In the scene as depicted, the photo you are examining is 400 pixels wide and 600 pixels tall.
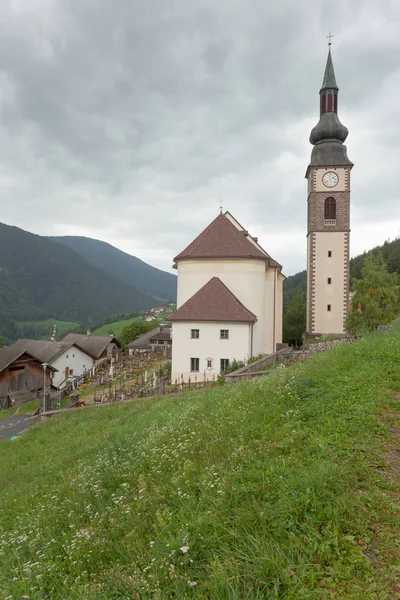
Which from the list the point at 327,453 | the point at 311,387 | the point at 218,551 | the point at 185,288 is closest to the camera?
the point at 218,551

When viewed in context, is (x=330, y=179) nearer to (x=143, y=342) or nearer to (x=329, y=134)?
(x=329, y=134)

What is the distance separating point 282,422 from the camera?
20.0 ft

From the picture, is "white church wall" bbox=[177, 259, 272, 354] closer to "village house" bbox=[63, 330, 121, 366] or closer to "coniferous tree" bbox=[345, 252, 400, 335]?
"coniferous tree" bbox=[345, 252, 400, 335]

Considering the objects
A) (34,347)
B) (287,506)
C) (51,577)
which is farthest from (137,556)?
(34,347)

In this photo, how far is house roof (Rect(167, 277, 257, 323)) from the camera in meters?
24.0

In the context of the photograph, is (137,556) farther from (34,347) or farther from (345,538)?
(34,347)

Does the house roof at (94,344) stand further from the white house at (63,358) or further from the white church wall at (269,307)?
the white church wall at (269,307)

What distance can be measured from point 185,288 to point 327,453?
22864 millimetres

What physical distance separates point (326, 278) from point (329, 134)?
1342 cm

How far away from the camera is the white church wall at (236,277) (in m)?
26.5

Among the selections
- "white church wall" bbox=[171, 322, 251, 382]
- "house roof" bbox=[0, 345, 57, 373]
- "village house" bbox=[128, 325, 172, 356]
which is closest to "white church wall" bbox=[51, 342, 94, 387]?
"house roof" bbox=[0, 345, 57, 373]

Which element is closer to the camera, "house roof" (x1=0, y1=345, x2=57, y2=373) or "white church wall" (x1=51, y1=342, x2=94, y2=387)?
"house roof" (x1=0, y1=345, x2=57, y2=373)

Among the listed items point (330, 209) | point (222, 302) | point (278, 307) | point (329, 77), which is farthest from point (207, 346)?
point (329, 77)

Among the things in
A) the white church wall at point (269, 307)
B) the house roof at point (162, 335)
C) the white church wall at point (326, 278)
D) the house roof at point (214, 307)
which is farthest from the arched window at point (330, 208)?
the house roof at point (162, 335)
